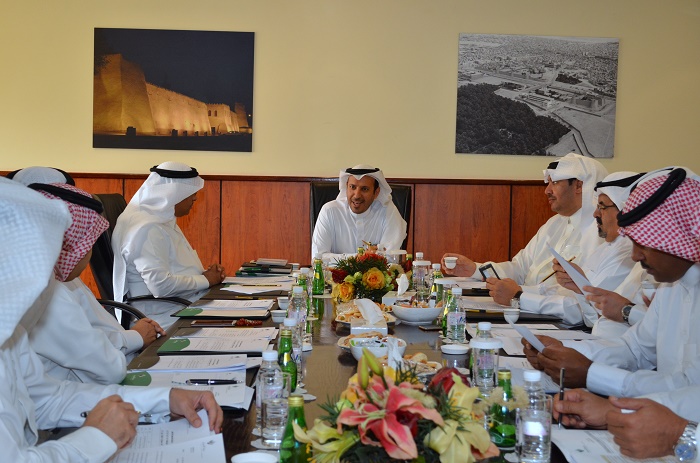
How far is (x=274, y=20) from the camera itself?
20.8ft

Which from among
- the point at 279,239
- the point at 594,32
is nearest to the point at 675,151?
the point at 594,32

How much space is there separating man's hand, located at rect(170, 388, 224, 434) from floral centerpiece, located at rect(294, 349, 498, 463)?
0.53 meters

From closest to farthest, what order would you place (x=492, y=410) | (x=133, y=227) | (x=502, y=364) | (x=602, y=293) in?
(x=492, y=410)
(x=502, y=364)
(x=602, y=293)
(x=133, y=227)

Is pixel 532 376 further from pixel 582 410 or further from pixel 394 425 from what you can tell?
pixel 394 425

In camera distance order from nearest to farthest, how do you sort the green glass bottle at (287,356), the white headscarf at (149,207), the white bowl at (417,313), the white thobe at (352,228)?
the green glass bottle at (287,356)
the white bowl at (417,313)
the white headscarf at (149,207)
the white thobe at (352,228)

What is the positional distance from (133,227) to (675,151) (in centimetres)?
495

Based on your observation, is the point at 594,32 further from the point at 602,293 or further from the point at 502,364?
the point at 502,364

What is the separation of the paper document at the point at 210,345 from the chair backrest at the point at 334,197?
3216mm

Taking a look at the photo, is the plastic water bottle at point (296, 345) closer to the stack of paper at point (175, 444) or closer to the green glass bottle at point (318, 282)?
the stack of paper at point (175, 444)

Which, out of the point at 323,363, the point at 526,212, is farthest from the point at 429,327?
the point at 526,212

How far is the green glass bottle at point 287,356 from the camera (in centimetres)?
181

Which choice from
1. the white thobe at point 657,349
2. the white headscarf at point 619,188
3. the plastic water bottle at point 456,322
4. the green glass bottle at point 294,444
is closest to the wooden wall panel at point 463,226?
the white headscarf at point 619,188

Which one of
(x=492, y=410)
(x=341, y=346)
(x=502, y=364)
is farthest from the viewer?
(x=341, y=346)

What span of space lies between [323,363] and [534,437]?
905 mm
